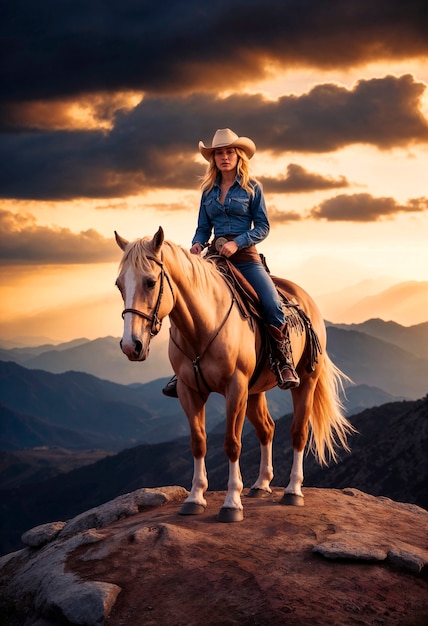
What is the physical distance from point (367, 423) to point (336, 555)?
86780mm

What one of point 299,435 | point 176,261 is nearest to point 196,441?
point 299,435

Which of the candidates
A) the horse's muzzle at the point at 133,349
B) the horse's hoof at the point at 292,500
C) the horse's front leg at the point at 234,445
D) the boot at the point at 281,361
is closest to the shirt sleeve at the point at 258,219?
the boot at the point at 281,361

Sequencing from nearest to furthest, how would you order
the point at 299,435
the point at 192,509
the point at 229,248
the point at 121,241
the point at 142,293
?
the point at 142,293, the point at 121,241, the point at 229,248, the point at 192,509, the point at 299,435

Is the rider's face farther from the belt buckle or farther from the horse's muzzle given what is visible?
the horse's muzzle

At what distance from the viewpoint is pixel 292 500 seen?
474 inches

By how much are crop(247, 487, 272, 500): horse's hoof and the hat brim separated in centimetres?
617

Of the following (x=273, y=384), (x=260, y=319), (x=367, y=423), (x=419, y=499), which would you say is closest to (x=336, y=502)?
(x=273, y=384)

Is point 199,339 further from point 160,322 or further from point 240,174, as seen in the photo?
point 240,174

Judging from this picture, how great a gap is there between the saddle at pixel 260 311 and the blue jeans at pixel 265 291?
0.12 meters

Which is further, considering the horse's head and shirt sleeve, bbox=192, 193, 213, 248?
shirt sleeve, bbox=192, 193, 213, 248

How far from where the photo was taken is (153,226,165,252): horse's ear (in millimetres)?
8727

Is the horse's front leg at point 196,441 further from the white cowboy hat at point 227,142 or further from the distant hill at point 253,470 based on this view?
the distant hill at point 253,470

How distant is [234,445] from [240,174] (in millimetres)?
4410

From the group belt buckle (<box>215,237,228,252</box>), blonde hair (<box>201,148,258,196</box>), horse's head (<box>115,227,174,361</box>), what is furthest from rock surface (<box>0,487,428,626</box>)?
blonde hair (<box>201,148,258,196</box>)
